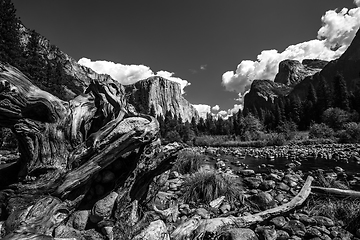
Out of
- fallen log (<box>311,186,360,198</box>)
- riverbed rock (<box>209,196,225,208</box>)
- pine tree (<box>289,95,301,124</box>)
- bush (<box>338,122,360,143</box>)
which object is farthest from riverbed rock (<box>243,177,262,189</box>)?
pine tree (<box>289,95,301,124</box>)

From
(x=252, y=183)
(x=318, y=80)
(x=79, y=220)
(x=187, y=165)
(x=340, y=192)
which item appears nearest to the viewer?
(x=79, y=220)

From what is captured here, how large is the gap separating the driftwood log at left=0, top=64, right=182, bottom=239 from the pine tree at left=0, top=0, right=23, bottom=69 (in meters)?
24.1

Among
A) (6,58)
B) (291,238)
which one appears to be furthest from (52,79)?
(291,238)

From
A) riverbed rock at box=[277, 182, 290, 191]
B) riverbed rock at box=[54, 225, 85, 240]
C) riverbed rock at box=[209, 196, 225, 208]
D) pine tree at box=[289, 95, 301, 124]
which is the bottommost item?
riverbed rock at box=[277, 182, 290, 191]

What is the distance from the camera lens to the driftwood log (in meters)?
2.51

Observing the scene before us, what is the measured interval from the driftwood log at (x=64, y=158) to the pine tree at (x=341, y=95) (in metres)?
49.5

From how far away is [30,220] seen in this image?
2279 millimetres

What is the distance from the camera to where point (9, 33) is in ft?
72.7

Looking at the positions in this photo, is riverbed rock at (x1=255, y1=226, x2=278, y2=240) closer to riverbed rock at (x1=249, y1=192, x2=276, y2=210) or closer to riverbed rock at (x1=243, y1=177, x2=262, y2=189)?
riverbed rock at (x1=249, y1=192, x2=276, y2=210)

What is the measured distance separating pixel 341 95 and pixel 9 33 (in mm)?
59169

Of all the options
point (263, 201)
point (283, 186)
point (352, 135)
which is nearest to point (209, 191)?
point (263, 201)

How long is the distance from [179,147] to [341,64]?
181076mm

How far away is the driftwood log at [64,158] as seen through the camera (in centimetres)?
251

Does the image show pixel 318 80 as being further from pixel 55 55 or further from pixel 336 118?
pixel 55 55
